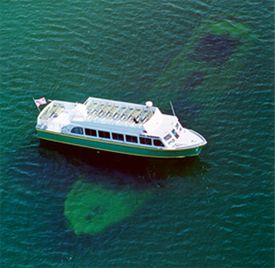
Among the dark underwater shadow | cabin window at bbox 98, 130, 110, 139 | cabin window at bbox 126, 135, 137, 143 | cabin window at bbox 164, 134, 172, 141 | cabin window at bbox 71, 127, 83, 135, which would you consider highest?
cabin window at bbox 164, 134, 172, 141

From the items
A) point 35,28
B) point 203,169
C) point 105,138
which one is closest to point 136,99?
point 105,138

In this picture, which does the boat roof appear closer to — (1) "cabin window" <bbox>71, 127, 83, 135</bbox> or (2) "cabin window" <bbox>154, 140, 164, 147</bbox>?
(1) "cabin window" <bbox>71, 127, 83, 135</bbox>

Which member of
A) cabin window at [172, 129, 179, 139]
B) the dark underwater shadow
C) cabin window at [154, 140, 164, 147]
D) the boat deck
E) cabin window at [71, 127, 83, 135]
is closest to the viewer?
the dark underwater shadow

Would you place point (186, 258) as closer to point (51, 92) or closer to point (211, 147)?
point (211, 147)

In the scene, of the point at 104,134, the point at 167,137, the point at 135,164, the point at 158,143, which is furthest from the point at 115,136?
the point at 167,137

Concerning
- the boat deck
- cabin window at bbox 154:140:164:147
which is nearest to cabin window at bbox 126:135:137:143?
the boat deck

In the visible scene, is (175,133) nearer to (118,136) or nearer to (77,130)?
(118,136)

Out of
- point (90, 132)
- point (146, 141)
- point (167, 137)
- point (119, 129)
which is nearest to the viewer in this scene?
point (167, 137)
